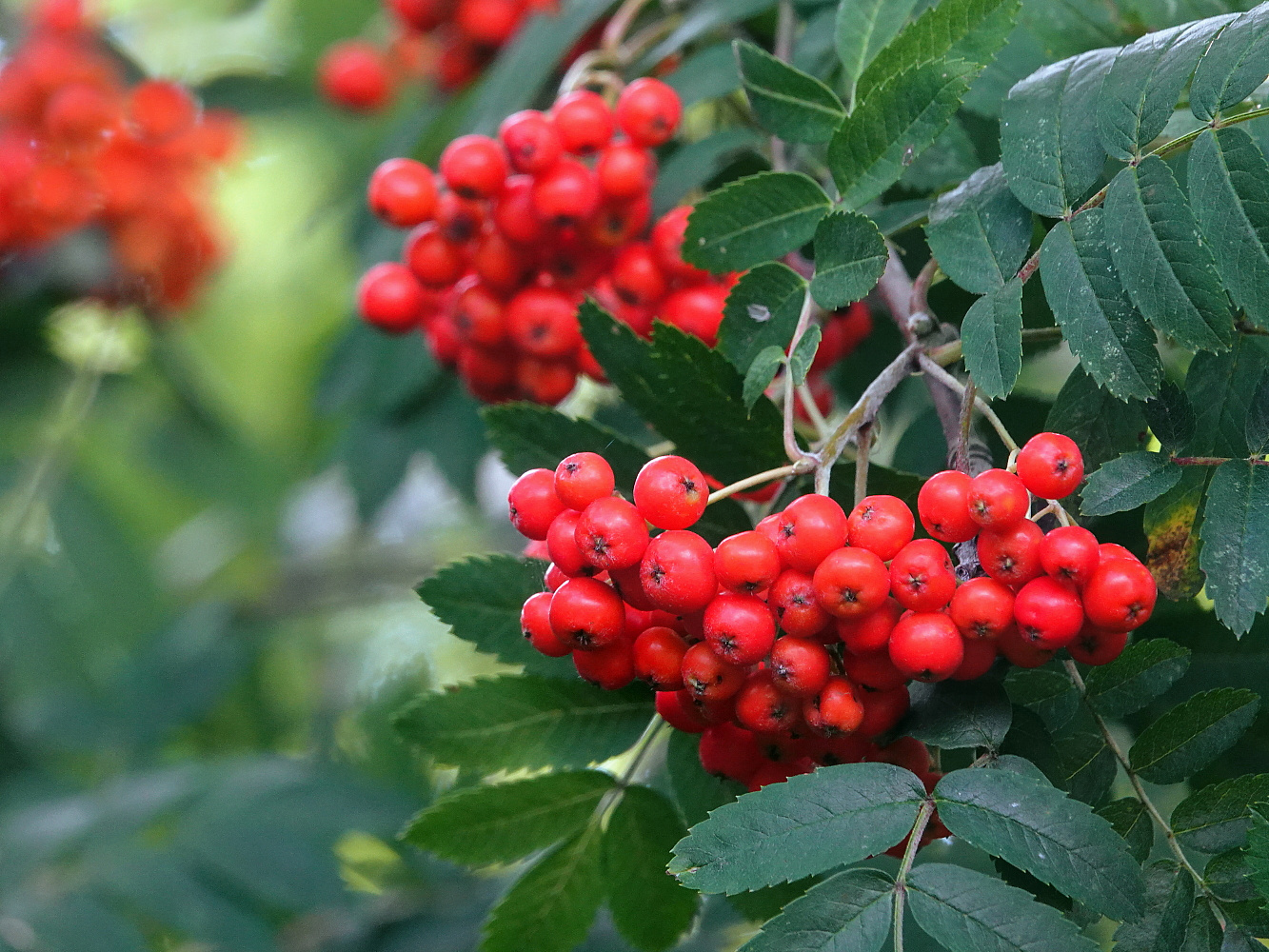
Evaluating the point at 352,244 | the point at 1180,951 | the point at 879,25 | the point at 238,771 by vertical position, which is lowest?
the point at 238,771

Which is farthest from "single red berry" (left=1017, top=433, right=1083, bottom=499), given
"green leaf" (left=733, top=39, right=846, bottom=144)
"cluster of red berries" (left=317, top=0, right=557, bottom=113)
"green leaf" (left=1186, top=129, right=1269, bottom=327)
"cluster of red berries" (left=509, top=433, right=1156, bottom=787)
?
"cluster of red berries" (left=317, top=0, right=557, bottom=113)

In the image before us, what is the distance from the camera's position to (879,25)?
0.89 meters

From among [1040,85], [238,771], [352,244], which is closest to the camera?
[1040,85]

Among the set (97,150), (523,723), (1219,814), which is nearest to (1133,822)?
(1219,814)

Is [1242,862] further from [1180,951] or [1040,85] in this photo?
[1040,85]

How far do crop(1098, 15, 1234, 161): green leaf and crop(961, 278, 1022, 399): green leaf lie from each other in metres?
0.11

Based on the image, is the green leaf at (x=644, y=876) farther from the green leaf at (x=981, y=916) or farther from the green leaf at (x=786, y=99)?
the green leaf at (x=786, y=99)

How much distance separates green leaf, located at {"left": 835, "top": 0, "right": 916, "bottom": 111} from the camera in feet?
2.91

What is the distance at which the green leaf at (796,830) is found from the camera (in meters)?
0.65

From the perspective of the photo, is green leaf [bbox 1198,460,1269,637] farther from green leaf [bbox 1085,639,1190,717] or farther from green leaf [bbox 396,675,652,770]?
green leaf [bbox 396,675,652,770]

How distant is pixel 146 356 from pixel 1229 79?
178 centimetres

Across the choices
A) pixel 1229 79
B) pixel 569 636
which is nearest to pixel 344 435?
pixel 569 636

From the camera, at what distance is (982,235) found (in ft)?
2.50

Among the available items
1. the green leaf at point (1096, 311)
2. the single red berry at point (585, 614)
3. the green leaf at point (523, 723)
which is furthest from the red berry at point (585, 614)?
the green leaf at point (1096, 311)
